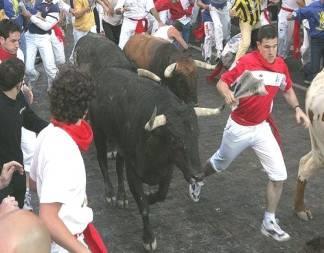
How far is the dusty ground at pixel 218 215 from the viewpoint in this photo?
18.2 feet

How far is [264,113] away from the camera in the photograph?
5430 millimetres

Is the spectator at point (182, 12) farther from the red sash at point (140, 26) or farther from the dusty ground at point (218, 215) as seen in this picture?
the dusty ground at point (218, 215)

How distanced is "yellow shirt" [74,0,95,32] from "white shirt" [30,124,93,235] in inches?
302

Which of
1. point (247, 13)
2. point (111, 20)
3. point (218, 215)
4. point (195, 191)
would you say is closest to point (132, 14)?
point (111, 20)

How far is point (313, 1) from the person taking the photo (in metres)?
9.98

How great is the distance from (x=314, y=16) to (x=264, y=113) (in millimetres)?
5044

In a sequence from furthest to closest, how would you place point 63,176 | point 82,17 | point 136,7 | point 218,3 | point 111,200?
1. point 218,3
2. point 82,17
3. point 136,7
4. point 111,200
5. point 63,176

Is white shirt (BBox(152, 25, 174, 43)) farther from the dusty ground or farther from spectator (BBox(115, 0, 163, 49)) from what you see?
the dusty ground

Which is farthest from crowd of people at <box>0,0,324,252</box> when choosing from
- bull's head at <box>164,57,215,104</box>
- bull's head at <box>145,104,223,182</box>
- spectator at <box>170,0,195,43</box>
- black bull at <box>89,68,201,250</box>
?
bull's head at <box>164,57,215,104</box>

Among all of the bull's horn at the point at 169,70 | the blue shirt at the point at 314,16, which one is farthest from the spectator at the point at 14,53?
the blue shirt at the point at 314,16

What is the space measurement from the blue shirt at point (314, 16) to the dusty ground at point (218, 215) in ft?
9.74

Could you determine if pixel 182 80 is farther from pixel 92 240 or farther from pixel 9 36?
Answer: pixel 92 240

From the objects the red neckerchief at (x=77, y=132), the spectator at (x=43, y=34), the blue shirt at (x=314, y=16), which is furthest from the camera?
the blue shirt at (x=314, y=16)

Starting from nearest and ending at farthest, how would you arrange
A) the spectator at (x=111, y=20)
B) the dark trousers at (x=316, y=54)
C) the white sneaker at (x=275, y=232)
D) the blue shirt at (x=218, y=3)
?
1. the white sneaker at (x=275, y=232)
2. the dark trousers at (x=316, y=54)
3. the spectator at (x=111, y=20)
4. the blue shirt at (x=218, y=3)
